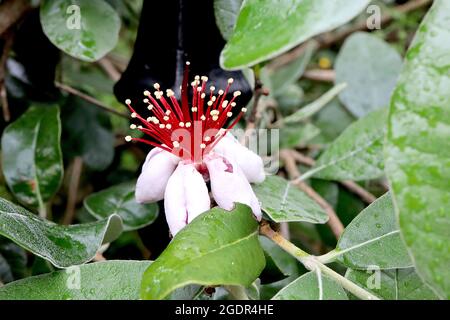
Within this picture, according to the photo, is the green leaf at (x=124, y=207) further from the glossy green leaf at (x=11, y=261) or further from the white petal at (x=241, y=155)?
the white petal at (x=241, y=155)

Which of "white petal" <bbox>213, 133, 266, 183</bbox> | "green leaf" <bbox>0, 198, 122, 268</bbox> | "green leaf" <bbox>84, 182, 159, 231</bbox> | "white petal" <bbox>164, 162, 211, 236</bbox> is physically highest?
"white petal" <bbox>213, 133, 266, 183</bbox>

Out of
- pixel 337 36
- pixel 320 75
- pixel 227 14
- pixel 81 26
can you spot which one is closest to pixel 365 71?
pixel 320 75

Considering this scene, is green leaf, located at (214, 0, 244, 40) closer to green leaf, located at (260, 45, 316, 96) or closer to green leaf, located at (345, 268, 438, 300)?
green leaf, located at (345, 268, 438, 300)

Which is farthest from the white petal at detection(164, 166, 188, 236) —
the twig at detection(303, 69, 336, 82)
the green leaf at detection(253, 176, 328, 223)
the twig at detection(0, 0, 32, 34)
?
the twig at detection(303, 69, 336, 82)

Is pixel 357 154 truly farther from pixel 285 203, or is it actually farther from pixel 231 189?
pixel 231 189

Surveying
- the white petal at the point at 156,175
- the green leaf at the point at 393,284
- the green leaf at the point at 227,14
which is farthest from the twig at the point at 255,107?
the green leaf at the point at 393,284
